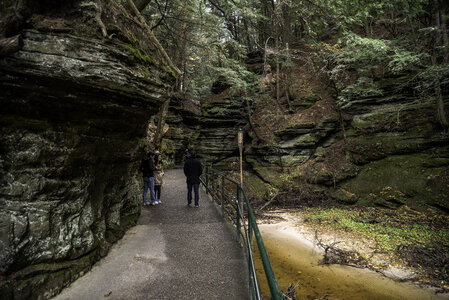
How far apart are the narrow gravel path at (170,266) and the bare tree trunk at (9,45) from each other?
3316 millimetres

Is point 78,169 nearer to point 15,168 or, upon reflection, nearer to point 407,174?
point 15,168

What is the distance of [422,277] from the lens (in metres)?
5.69

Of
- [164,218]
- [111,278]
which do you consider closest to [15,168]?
[111,278]

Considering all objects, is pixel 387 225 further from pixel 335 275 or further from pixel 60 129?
pixel 60 129

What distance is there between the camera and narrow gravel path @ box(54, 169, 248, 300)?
3342mm

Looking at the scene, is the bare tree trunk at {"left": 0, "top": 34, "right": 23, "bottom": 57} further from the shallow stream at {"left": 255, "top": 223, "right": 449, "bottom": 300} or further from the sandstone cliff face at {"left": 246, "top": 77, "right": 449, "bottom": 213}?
the sandstone cliff face at {"left": 246, "top": 77, "right": 449, "bottom": 213}

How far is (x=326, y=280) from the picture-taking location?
19.1 feet

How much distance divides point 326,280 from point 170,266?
428 centimetres

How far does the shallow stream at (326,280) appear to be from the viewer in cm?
523

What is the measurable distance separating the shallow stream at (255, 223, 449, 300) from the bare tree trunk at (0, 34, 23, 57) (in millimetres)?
6132

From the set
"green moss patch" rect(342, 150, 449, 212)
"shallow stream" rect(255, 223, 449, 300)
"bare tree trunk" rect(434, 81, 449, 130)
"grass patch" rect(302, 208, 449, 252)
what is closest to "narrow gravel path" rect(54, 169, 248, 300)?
"shallow stream" rect(255, 223, 449, 300)

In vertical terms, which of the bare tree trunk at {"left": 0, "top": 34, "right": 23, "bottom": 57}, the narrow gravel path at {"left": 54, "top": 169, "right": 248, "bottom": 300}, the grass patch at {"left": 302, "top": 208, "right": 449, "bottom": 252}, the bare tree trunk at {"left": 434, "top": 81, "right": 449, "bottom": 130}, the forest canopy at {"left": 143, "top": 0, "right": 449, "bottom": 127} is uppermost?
the forest canopy at {"left": 143, "top": 0, "right": 449, "bottom": 127}

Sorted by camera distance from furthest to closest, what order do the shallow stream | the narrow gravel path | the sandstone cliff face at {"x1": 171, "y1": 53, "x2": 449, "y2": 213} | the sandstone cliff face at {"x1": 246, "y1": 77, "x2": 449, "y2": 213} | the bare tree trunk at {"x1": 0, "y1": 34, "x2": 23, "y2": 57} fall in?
the sandstone cliff face at {"x1": 171, "y1": 53, "x2": 449, "y2": 213} < the sandstone cliff face at {"x1": 246, "y1": 77, "x2": 449, "y2": 213} < the shallow stream < the narrow gravel path < the bare tree trunk at {"x1": 0, "y1": 34, "x2": 23, "y2": 57}

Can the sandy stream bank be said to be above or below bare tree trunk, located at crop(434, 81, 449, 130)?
below
